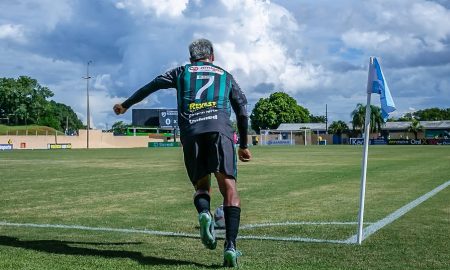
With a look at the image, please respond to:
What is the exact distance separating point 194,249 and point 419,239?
8.67 ft

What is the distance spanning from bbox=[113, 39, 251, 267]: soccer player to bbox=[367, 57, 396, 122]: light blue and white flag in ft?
5.72

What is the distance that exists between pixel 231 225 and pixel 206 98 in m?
1.23

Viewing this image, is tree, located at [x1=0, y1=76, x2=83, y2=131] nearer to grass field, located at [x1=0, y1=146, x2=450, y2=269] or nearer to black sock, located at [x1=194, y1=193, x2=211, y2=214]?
grass field, located at [x1=0, y1=146, x2=450, y2=269]

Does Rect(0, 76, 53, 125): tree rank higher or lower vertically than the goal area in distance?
higher

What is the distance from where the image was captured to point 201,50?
5965 millimetres

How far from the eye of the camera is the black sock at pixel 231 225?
5387mm

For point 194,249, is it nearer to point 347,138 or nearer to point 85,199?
point 85,199

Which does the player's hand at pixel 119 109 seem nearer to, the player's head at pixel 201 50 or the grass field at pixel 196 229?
the player's head at pixel 201 50

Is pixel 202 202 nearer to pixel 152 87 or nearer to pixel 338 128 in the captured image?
pixel 152 87

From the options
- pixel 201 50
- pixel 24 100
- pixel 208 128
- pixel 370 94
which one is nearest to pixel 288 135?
pixel 24 100

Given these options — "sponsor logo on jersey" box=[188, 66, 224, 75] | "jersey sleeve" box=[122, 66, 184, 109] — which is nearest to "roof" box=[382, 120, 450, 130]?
"jersey sleeve" box=[122, 66, 184, 109]

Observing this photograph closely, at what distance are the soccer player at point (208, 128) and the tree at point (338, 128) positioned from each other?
426 feet

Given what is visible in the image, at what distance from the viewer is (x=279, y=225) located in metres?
8.05

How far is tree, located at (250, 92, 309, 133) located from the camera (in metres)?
144
